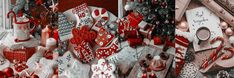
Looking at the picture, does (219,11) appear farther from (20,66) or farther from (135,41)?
(20,66)

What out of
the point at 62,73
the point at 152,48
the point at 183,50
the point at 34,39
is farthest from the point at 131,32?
the point at 34,39

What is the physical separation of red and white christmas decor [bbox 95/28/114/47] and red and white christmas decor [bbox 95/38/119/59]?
2cm

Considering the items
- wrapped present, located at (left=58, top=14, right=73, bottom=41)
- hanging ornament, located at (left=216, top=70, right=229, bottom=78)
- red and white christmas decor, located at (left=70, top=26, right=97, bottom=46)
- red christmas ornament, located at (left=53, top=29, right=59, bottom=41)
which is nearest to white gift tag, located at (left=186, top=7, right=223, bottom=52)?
hanging ornament, located at (left=216, top=70, right=229, bottom=78)

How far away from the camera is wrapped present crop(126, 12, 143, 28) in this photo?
72.2 inches

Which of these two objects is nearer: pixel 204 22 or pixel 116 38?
pixel 204 22

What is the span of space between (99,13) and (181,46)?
0.45 meters

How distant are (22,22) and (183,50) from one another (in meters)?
0.93

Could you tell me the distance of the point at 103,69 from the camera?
6.22ft

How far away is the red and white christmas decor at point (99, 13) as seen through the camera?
6.30 feet

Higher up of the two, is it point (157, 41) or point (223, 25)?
point (223, 25)

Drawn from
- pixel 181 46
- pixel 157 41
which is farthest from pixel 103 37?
pixel 181 46

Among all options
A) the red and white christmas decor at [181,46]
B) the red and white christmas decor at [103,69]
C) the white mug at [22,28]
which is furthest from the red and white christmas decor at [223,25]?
the white mug at [22,28]

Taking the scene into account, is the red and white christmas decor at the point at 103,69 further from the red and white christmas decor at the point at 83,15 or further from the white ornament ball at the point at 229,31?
the white ornament ball at the point at 229,31

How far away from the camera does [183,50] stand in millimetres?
1725
